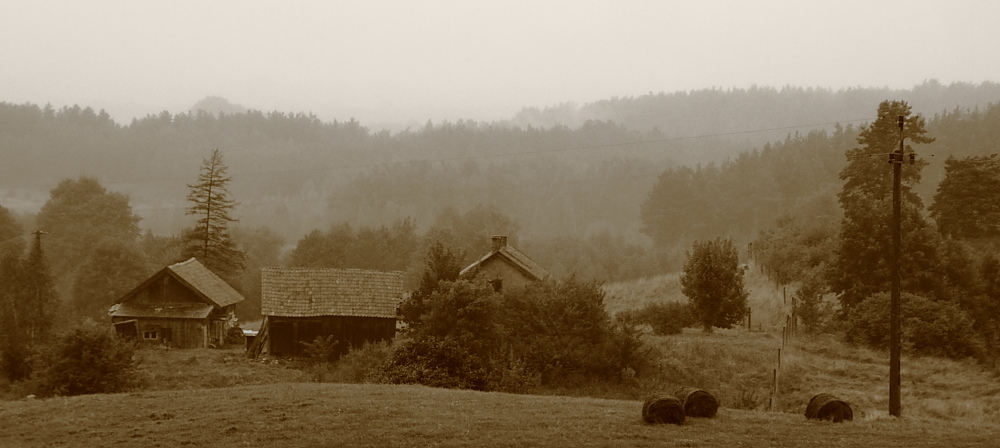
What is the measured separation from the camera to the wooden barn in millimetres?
48031

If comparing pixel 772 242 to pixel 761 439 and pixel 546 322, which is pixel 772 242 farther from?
pixel 761 439

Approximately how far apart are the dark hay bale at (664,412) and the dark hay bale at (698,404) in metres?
0.89

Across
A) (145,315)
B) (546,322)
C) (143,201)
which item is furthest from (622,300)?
(143,201)

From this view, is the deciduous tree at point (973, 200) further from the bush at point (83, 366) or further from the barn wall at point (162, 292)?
the barn wall at point (162, 292)

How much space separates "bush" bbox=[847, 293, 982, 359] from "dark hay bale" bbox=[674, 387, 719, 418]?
2296 centimetres

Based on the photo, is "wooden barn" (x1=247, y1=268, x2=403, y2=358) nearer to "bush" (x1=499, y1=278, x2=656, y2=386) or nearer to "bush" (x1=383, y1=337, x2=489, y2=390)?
"bush" (x1=499, y1=278, x2=656, y2=386)

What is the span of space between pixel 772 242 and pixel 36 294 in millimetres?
57585

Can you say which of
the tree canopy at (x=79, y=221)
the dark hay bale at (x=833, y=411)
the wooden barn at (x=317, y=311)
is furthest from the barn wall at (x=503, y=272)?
the tree canopy at (x=79, y=221)

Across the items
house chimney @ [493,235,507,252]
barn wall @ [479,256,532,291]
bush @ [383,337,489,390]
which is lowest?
bush @ [383,337,489,390]

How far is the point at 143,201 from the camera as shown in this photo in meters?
194

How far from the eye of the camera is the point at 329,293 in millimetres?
49250

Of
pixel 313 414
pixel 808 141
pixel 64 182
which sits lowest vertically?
pixel 313 414

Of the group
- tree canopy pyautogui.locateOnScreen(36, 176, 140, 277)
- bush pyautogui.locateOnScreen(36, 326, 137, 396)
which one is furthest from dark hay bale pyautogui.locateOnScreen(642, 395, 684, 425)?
tree canopy pyautogui.locateOnScreen(36, 176, 140, 277)

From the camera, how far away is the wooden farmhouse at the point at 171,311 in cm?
5347
